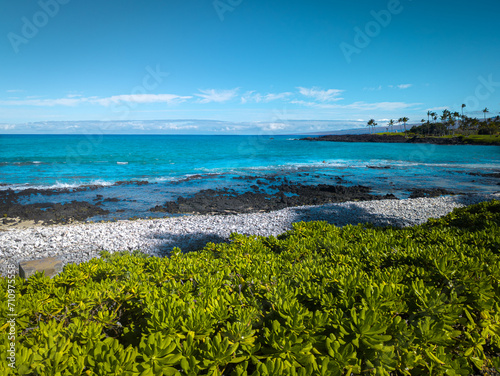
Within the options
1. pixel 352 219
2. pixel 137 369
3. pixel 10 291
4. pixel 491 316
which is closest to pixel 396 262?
pixel 491 316

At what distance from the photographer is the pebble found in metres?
8.92

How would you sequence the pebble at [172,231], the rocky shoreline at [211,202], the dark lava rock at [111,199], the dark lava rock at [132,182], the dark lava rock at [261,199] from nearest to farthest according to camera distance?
1. the pebble at [172,231]
2. the rocky shoreline at [211,202]
3. the dark lava rock at [261,199]
4. the dark lava rock at [111,199]
5. the dark lava rock at [132,182]

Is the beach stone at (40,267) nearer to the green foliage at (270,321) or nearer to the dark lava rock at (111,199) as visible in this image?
the green foliage at (270,321)

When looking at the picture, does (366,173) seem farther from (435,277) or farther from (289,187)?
(435,277)

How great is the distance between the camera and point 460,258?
2.98 metres

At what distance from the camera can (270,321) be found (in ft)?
6.72

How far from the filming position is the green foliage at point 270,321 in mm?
1639

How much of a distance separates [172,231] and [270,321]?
380 inches

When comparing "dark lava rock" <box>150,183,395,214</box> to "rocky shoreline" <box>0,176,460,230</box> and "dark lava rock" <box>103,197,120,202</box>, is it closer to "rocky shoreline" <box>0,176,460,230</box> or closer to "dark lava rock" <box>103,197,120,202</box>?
"rocky shoreline" <box>0,176,460,230</box>

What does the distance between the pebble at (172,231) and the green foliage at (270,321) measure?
21.0 feet

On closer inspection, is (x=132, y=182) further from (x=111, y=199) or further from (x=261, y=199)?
(x=261, y=199)

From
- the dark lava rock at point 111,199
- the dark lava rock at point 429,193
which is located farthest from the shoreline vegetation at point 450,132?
the dark lava rock at point 111,199

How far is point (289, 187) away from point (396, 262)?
20244 millimetres

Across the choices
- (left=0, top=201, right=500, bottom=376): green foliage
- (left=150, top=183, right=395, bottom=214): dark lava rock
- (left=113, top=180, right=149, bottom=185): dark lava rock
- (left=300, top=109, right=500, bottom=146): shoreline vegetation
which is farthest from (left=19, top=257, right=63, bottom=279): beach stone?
(left=300, top=109, right=500, bottom=146): shoreline vegetation
